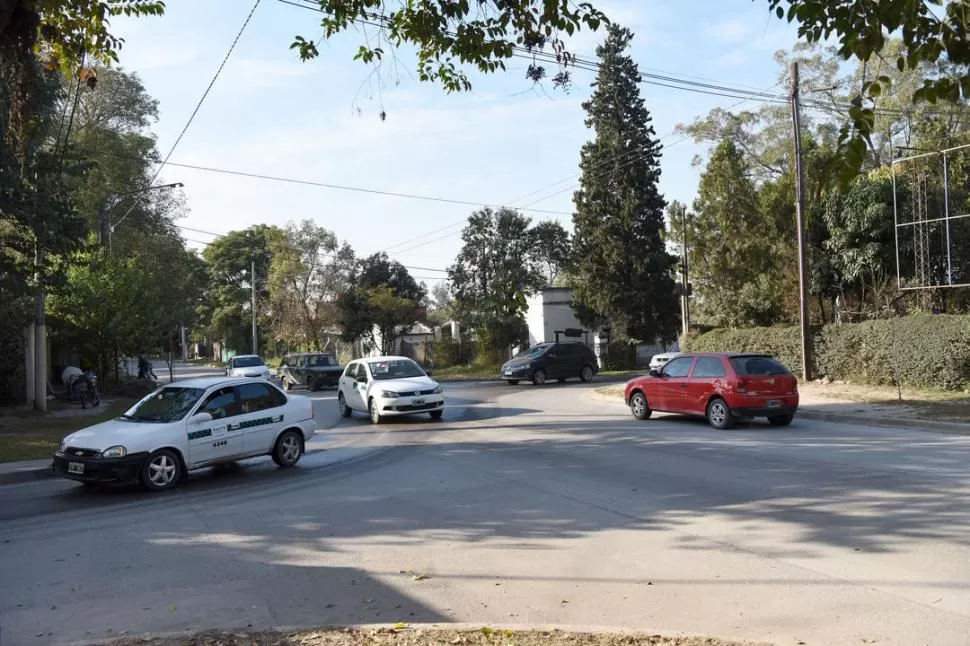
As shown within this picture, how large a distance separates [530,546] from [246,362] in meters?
31.8

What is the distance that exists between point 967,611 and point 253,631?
4573 mm

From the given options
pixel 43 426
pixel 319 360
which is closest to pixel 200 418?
pixel 43 426

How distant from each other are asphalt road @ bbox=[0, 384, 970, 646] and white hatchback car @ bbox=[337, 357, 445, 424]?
19.1 ft

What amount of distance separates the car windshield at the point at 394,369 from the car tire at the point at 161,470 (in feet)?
29.1

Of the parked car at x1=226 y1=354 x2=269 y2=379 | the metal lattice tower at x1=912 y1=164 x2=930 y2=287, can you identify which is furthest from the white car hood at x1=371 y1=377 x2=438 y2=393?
the parked car at x1=226 y1=354 x2=269 y2=379

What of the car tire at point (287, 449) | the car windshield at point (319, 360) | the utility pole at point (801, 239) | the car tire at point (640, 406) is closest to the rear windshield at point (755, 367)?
the car tire at point (640, 406)

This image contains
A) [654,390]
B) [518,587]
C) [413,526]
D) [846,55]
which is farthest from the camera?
[654,390]

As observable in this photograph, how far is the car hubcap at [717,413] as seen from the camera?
16062mm

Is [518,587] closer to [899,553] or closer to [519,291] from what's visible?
[899,553]

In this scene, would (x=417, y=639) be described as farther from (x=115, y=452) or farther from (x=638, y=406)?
(x=638, y=406)

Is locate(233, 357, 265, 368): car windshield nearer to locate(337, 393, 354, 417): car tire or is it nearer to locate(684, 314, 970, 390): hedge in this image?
locate(337, 393, 354, 417): car tire

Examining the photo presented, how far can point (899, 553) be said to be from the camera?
22.1 feet

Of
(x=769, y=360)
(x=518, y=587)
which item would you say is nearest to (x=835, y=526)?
(x=518, y=587)

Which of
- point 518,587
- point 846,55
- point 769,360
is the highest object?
point 846,55
